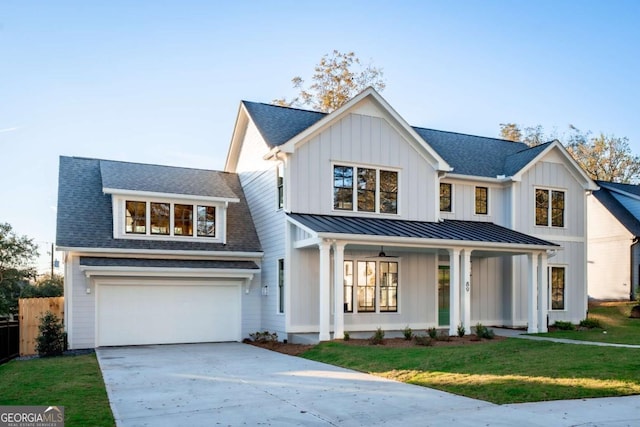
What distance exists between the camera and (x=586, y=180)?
22.9 m

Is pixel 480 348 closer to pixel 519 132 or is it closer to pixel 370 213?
pixel 370 213

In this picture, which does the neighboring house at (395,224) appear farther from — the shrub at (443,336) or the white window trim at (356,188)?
the shrub at (443,336)

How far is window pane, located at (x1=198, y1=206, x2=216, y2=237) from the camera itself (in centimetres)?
1933

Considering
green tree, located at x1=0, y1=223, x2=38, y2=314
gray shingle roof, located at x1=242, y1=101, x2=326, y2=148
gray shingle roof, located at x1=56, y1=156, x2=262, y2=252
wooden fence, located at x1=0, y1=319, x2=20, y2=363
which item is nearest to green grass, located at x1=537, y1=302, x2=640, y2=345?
gray shingle roof, located at x1=242, y1=101, x2=326, y2=148

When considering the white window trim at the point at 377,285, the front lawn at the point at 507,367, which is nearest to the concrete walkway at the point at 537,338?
the front lawn at the point at 507,367

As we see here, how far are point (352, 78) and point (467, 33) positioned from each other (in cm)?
1669

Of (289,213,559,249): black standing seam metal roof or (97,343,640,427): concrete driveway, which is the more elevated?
(289,213,559,249): black standing seam metal roof

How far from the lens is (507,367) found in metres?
11.1

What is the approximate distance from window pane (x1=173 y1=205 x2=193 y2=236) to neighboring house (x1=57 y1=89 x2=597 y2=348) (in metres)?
0.07

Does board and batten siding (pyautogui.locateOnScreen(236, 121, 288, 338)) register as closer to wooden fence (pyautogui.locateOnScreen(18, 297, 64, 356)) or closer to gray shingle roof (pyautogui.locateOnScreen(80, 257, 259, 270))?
gray shingle roof (pyautogui.locateOnScreen(80, 257, 259, 270))

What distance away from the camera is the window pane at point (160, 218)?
1858 centimetres

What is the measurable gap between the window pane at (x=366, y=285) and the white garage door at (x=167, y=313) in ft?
13.2

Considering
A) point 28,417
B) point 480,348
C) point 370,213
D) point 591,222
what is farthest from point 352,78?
point 28,417

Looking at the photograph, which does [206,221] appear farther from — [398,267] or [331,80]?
[331,80]
